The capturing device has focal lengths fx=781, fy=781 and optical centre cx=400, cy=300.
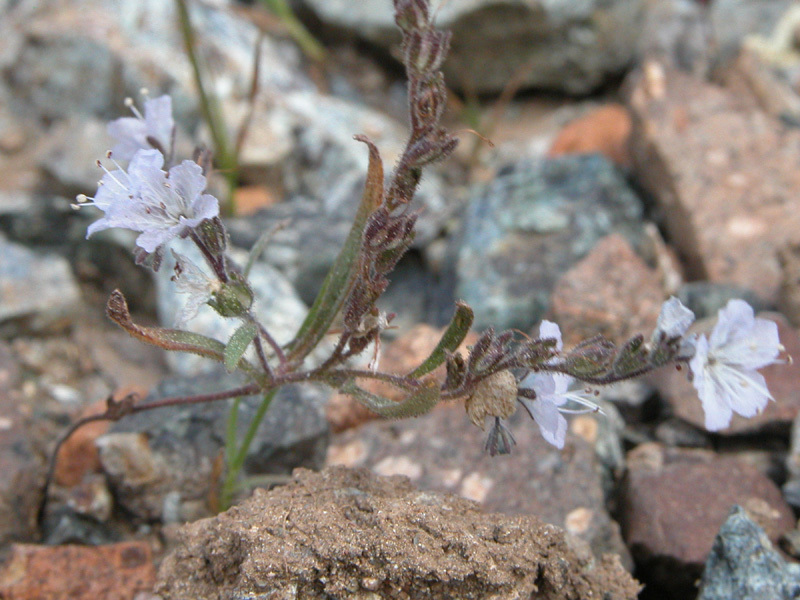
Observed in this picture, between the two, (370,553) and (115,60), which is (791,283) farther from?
(115,60)

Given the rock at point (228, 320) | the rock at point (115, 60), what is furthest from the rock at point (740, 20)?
the rock at point (228, 320)

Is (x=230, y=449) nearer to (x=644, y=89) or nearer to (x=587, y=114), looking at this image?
(x=644, y=89)

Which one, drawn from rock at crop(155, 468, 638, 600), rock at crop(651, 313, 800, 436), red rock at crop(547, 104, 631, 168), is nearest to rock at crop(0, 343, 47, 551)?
rock at crop(155, 468, 638, 600)

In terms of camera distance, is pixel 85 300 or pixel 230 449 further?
pixel 85 300

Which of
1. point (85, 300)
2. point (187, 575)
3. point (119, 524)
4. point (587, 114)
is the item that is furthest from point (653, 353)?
point (587, 114)

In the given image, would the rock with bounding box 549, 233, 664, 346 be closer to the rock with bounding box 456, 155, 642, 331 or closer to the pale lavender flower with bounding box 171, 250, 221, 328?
the rock with bounding box 456, 155, 642, 331

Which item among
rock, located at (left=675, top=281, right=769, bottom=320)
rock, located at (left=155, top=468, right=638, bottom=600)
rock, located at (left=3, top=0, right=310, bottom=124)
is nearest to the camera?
rock, located at (left=155, top=468, right=638, bottom=600)
